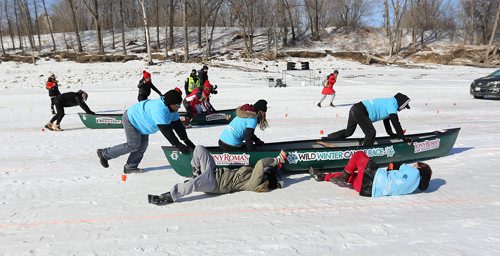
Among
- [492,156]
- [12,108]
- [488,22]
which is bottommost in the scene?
[12,108]

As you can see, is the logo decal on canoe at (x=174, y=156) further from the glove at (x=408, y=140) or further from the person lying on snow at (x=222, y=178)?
the glove at (x=408, y=140)

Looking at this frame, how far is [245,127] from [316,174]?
1.27 metres

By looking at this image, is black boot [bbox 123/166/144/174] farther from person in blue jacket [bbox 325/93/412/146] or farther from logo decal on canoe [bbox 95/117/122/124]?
logo decal on canoe [bbox 95/117/122/124]

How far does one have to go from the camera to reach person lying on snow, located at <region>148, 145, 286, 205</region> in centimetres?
471

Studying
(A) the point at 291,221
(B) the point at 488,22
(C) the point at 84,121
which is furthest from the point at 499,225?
(B) the point at 488,22

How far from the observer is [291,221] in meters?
4.30

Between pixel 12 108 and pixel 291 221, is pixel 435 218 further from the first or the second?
pixel 12 108

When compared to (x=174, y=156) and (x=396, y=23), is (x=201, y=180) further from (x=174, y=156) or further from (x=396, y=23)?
(x=396, y=23)

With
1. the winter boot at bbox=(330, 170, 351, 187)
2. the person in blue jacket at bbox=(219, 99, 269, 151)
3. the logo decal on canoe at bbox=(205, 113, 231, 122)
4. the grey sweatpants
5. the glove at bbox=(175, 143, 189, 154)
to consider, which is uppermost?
the person in blue jacket at bbox=(219, 99, 269, 151)

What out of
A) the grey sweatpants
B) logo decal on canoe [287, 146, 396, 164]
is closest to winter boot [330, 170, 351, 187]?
logo decal on canoe [287, 146, 396, 164]

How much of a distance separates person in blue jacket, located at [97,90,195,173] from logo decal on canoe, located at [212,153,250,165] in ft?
1.32

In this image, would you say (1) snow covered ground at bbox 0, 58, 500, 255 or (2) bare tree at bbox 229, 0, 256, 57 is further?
(2) bare tree at bbox 229, 0, 256, 57

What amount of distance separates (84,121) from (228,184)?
6.49 meters

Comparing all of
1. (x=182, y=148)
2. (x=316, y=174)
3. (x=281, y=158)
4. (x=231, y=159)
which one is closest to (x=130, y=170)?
(x=182, y=148)
